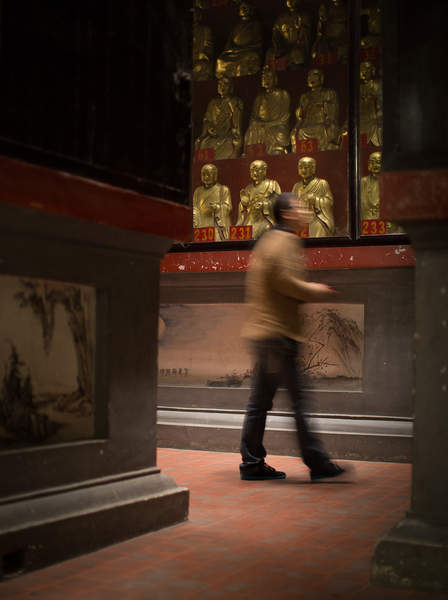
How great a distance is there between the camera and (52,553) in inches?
137

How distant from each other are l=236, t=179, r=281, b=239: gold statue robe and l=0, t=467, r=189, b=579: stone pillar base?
383cm

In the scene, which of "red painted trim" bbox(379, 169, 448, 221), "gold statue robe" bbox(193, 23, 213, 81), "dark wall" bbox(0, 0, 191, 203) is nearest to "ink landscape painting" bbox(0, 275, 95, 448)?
"dark wall" bbox(0, 0, 191, 203)

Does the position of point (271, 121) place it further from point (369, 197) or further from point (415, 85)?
point (415, 85)

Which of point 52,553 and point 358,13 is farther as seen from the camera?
point 358,13

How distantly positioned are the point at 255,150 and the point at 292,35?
1.12m

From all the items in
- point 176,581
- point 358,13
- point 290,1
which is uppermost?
point 290,1

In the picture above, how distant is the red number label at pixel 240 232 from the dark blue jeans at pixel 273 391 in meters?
2.34

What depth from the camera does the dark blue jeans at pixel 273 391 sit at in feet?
17.1

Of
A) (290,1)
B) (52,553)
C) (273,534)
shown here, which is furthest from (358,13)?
(52,553)

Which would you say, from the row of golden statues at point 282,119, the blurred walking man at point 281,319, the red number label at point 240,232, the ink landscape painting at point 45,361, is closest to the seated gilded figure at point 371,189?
the row of golden statues at point 282,119

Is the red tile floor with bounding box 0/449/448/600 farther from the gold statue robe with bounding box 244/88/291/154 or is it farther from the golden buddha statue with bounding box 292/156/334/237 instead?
the gold statue robe with bounding box 244/88/291/154

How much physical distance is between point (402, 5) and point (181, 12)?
1526 millimetres

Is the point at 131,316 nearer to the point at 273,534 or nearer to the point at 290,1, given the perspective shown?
the point at 273,534

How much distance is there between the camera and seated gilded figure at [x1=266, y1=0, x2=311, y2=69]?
7730mm
